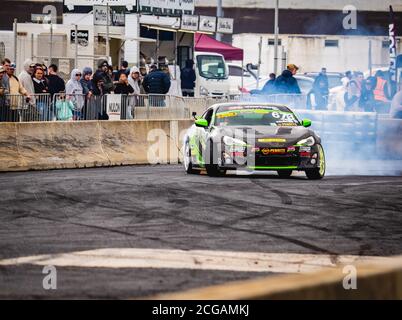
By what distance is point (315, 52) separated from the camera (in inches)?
2159

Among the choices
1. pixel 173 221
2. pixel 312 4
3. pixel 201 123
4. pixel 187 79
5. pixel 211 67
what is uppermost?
pixel 312 4

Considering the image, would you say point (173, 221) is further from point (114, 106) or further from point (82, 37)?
point (82, 37)

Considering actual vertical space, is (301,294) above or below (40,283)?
above

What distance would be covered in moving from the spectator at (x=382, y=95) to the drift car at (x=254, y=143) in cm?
1597

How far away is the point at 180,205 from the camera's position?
13.7 meters

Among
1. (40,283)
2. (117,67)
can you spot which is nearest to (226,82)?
(117,67)

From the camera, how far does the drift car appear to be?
1792cm

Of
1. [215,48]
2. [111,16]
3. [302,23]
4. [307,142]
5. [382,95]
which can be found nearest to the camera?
[307,142]

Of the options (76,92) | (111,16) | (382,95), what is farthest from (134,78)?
(382,95)

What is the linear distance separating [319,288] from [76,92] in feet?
66.9

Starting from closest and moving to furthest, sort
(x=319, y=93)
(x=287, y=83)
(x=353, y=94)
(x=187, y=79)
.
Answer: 1. (x=287, y=83)
2. (x=353, y=94)
3. (x=319, y=93)
4. (x=187, y=79)

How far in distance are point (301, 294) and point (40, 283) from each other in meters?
4.20
